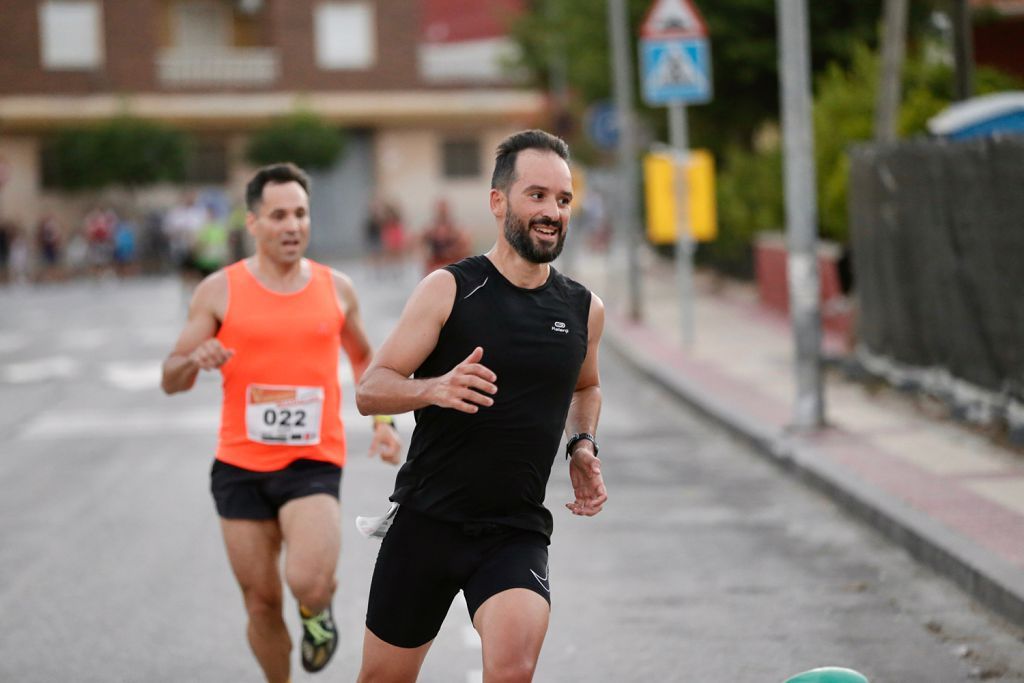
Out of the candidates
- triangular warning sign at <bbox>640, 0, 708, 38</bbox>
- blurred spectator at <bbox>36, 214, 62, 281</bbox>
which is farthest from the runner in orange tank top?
blurred spectator at <bbox>36, 214, 62, 281</bbox>

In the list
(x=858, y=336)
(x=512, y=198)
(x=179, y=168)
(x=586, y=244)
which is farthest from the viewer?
(x=586, y=244)

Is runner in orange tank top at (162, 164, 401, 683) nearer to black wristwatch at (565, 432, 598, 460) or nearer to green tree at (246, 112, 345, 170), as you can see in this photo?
black wristwatch at (565, 432, 598, 460)

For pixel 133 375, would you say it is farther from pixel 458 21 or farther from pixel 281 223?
pixel 458 21

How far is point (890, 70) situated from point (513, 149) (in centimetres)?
1186

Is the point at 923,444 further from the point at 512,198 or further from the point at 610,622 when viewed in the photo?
the point at 512,198

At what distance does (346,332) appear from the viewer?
655 cm

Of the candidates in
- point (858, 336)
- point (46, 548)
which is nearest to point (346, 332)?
point (46, 548)

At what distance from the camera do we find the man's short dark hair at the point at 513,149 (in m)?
4.52

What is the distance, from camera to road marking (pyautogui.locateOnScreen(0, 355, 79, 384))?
19.8m

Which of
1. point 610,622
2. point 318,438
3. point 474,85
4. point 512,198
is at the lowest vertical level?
point 610,622

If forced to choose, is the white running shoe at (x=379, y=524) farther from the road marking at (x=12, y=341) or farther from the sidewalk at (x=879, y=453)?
the road marking at (x=12, y=341)

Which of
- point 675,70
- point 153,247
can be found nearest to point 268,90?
point 153,247

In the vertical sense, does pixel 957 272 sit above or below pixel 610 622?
above

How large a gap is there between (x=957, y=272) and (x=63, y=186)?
44.2 metres
